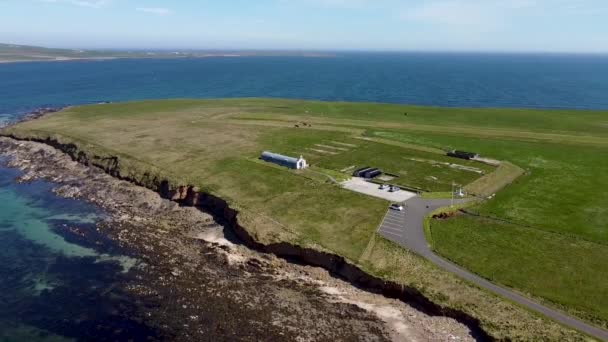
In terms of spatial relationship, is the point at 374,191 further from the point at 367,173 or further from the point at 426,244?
the point at 426,244

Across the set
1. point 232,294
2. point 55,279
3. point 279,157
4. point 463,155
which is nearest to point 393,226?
point 232,294

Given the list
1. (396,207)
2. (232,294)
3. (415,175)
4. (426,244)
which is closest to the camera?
(232,294)

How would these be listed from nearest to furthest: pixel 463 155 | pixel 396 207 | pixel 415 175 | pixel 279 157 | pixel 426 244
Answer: pixel 426 244 < pixel 396 207 < pixel 415 175 < pixel 279 157 < pixel 463 155

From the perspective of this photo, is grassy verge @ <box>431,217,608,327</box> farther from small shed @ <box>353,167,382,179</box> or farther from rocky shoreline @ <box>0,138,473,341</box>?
small shed @ <box>353,167,382,179</box>

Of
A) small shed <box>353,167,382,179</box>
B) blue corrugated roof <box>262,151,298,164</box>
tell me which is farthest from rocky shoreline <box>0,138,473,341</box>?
small shed <box>353,167,382,179</box>

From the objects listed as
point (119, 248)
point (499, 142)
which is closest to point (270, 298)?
point (119, 248)

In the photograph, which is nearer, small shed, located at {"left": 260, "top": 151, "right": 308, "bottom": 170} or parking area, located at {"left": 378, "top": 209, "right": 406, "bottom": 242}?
parking area, located at {"left": 378, "top": 209, "right": 406, "bottom": 242}
